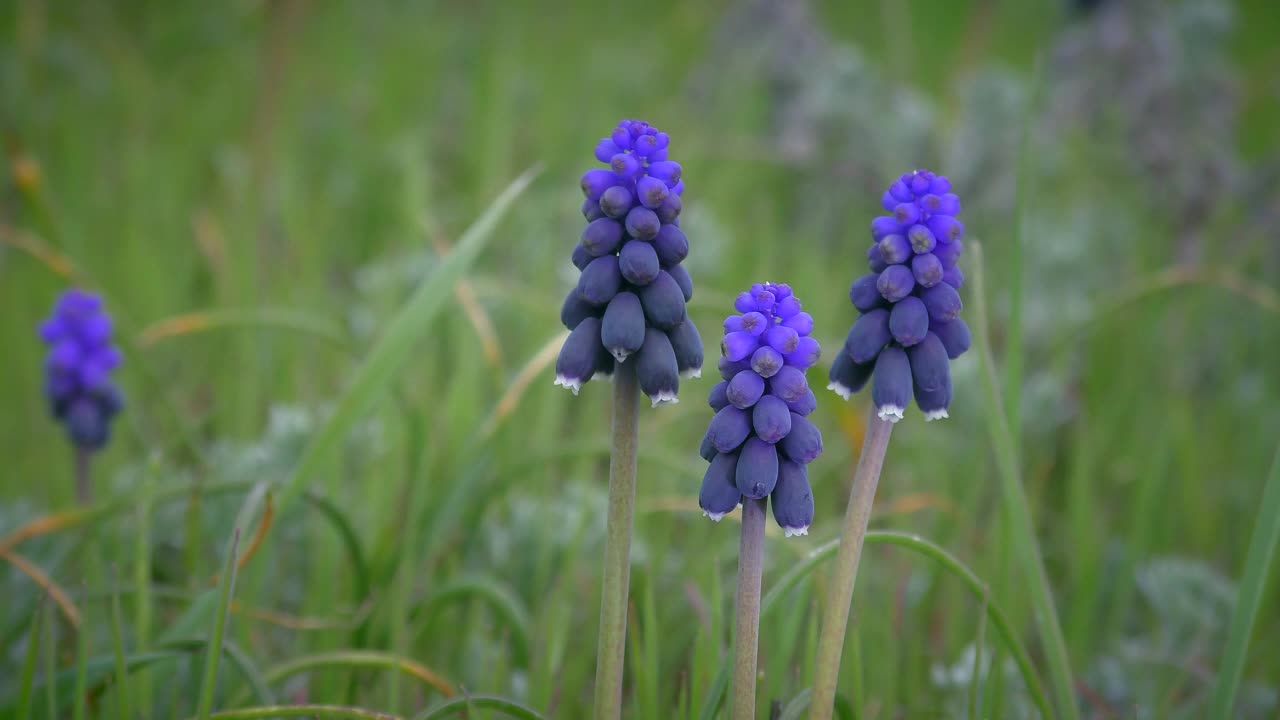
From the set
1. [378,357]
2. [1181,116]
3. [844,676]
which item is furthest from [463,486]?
[1181,116]

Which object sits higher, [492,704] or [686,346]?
[686,346]

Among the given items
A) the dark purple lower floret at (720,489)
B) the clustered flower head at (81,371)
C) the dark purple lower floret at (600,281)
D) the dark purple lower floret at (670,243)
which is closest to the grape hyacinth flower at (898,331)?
the dark purple lower floret at (720,489)

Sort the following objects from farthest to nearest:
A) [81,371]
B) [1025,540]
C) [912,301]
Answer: [81,371] → [1025,540] → [912,301]

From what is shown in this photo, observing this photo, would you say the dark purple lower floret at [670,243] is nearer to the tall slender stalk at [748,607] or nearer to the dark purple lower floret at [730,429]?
the dark purple lower floret at [730,429]

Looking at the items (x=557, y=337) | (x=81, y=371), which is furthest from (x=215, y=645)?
(x=557, y=337)

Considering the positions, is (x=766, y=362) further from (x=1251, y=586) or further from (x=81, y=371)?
(x=81, y=371)

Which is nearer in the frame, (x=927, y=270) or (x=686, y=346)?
(x=927, y=270)

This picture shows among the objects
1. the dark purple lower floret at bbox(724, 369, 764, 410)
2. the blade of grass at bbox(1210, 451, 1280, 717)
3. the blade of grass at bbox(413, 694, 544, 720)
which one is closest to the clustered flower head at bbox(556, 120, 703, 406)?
the dark purple lower floret at bbox(724, 369, 764, 410)
